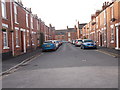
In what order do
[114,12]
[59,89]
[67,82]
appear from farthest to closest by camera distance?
[114,12] → [67,82] → [59,89]

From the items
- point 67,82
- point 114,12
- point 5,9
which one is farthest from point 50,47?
point 67,82

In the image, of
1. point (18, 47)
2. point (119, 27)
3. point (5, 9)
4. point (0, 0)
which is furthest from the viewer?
point (119, 27)

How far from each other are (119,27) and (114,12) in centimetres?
315

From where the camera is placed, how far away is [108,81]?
18.6 feet

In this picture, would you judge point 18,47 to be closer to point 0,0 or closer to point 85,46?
point 0,0

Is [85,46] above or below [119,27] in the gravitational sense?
below

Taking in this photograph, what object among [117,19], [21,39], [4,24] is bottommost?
[21,39]

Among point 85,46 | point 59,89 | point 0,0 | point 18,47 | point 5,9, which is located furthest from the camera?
point 85,46

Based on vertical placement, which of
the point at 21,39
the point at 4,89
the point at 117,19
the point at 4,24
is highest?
the point at 117,19

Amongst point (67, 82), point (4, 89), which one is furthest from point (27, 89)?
point (67, 82)

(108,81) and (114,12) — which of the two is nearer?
(108,81)

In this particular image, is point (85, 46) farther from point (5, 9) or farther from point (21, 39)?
point (5, 9)

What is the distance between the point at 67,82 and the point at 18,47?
13571 millimetres

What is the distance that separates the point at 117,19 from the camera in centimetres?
2003
